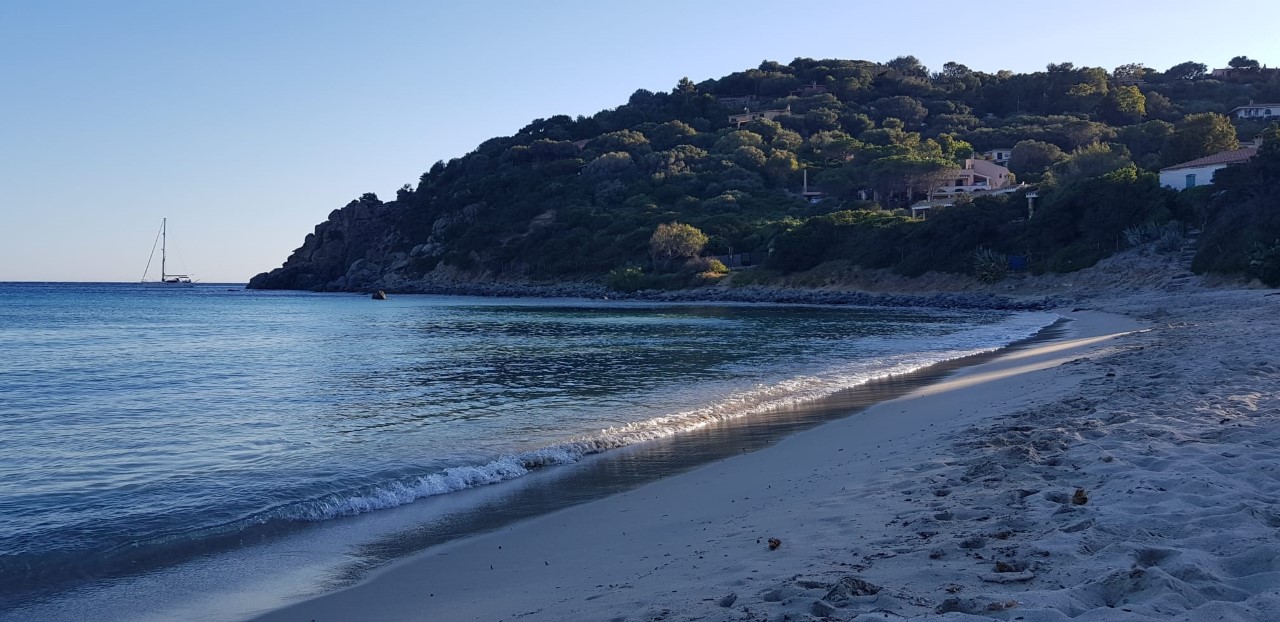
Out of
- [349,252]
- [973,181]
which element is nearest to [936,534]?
[973,181]

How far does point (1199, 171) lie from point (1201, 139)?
10814 mm

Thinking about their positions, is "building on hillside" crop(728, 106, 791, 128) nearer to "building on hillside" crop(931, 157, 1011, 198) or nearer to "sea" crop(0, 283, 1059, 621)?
"building on hillside" crop(931, 157, 1011, 198)

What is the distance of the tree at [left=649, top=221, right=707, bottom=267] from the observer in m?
74.7

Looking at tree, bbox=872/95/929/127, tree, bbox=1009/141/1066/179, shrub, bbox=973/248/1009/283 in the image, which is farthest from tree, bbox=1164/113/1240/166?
tree, bbox=872/95/929/127

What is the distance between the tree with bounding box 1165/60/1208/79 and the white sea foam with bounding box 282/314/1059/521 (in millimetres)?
138245

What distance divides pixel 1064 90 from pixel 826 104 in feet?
110

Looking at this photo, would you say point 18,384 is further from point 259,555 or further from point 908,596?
point 908,596

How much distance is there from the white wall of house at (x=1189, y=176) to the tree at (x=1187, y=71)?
10347 cm

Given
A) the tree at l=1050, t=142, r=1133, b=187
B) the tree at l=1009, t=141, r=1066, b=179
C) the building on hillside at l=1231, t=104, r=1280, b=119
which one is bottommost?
the tree at l=1050, t=142, r=1133, b=187

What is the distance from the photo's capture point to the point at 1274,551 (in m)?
3.88

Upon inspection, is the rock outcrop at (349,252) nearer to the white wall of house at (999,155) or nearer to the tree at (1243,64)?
the white wall of house at (999,155)

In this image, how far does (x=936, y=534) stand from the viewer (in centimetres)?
500


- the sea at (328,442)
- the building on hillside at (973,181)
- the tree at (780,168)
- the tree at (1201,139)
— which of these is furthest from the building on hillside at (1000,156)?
the sea at (328,442)

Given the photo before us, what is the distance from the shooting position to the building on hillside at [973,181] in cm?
7875
